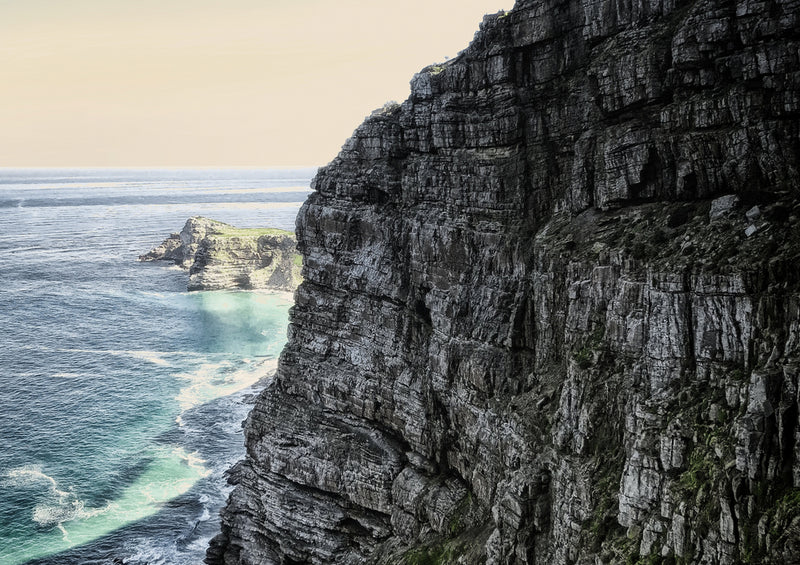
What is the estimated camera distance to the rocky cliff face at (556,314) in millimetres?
35000

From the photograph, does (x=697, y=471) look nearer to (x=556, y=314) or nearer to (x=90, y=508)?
(x=556, y=314)

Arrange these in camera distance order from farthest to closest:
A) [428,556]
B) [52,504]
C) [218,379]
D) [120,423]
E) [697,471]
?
[218,379]
[120,423]
[52,504]
[428,556]
[697,471]

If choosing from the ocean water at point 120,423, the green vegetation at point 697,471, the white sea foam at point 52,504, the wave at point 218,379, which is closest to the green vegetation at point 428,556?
the green vegetation at point 697,471

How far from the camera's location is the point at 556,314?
4919cm

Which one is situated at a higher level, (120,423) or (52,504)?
(120,423)

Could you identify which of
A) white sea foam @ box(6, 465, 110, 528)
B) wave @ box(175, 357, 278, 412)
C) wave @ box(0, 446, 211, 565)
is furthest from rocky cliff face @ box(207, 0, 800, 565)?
wave @ box(175, 357, 278, 412)

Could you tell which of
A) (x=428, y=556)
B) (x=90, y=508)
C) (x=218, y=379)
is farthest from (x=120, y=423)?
(x=428, y=556)

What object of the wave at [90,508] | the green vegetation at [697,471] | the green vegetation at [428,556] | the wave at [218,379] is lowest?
the wave at [90,508]

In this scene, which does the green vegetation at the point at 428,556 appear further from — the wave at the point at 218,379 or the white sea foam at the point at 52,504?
the wave at the point at 218,379

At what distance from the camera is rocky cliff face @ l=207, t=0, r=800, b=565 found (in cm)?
3500

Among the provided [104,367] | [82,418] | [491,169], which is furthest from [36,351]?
[491,169]

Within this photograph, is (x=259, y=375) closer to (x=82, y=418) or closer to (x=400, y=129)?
(x=82, y=418)

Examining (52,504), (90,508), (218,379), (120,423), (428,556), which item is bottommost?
(90,508)

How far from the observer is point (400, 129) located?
6525 cm
